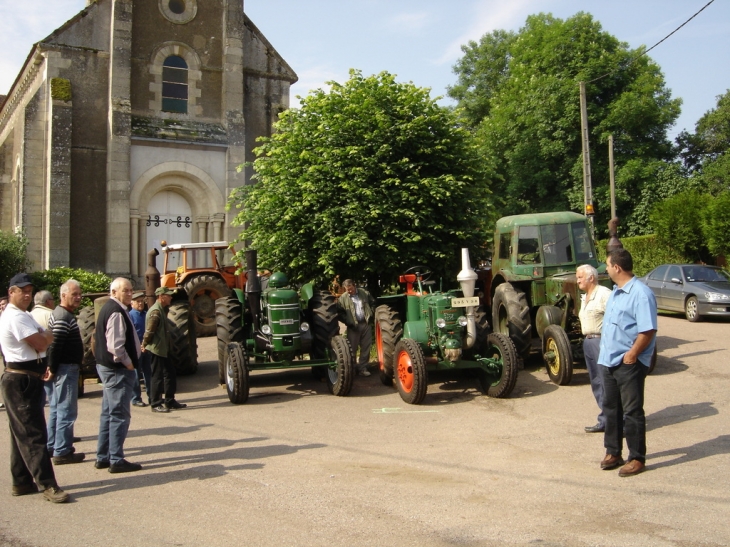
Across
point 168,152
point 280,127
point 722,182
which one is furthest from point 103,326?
point 722,182

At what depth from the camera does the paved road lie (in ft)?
15.1

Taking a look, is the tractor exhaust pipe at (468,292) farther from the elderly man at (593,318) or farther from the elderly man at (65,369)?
the elderly man at (65,369)

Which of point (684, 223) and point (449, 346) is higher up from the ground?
point (684, 223)

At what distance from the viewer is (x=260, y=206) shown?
43.5 feet

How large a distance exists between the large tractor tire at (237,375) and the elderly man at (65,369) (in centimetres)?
281

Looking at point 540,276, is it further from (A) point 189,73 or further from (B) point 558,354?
(A) point 189,73

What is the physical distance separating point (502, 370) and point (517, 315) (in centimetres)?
167

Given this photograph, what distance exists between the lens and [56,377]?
6.50m

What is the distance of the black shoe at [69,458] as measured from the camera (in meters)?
6.54

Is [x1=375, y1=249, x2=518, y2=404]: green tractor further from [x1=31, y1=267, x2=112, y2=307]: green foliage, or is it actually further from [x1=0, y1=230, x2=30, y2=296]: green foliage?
[x1=0, y1=230, x2=30, y2=296]: green foliage

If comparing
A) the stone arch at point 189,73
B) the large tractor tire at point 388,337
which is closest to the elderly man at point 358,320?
the large tractor tire at point 388,337

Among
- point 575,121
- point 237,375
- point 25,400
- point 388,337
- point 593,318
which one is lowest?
point 237,375

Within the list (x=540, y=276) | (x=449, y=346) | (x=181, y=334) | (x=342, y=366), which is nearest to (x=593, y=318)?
(x=449, y=346)

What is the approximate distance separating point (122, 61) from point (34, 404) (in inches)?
692
